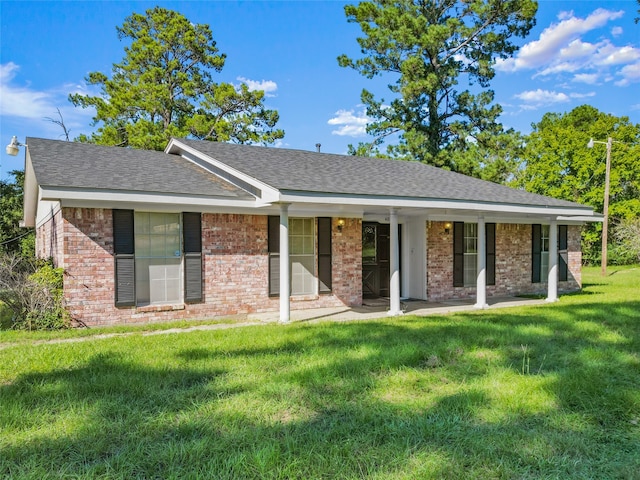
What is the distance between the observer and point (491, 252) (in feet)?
40.0

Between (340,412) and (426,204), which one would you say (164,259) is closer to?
(426,204)

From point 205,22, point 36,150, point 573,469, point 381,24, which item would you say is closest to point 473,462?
point 573,469

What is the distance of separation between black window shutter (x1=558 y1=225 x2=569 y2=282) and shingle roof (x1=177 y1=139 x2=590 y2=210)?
2594 millimetres

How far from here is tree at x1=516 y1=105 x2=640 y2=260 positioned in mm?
27516

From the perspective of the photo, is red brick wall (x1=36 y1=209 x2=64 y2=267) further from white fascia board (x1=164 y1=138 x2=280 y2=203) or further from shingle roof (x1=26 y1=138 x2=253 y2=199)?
white fascia board (x1=164 y1=138 x2=280 y2=203)

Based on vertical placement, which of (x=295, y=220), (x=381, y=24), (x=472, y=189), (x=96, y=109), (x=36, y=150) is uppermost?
(x=381, y=24)

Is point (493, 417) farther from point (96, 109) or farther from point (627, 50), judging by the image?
point (96, 109)

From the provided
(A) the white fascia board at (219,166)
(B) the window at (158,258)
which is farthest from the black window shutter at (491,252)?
(B) the window at (158,258)

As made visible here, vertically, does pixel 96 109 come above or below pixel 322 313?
above

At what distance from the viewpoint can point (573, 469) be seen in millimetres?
2771

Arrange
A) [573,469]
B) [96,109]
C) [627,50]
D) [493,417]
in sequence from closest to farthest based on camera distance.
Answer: [573,469] < [493,417] < [627,50] < [96,109]

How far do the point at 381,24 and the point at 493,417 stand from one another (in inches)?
891

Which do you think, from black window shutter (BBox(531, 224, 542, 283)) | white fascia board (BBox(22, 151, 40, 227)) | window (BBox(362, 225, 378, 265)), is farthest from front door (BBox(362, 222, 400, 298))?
white fascia board (BBox(22, 151, 40, 227))

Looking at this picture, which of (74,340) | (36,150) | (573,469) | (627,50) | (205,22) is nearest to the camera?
(573,469)
